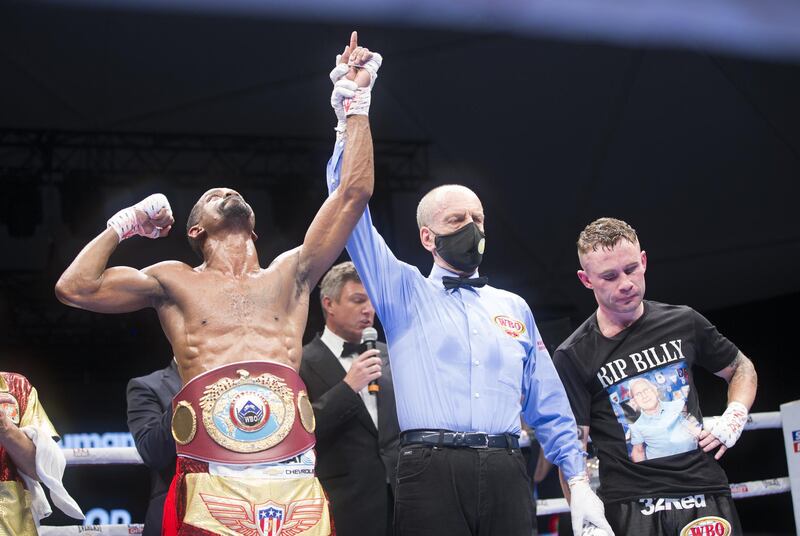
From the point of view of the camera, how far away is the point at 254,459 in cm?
181

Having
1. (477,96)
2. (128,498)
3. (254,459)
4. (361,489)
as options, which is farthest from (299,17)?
(254,459)

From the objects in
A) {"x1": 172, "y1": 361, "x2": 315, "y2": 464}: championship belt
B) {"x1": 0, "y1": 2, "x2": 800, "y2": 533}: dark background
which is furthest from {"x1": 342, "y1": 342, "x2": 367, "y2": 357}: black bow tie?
{"x1": 0, "y1": 2, "x2": 800, "y2": 533}: dark background

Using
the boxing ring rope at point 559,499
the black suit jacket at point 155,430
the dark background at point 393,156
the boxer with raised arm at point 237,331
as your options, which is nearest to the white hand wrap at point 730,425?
the boxing ring rope at point 559,499

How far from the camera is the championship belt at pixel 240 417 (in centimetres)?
181

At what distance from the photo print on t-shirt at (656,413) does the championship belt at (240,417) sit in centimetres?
87

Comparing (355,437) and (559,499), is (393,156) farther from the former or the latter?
(355,437)

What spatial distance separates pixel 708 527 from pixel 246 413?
1.19 meters

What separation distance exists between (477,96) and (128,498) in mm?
3999

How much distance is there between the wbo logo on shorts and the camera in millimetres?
2176

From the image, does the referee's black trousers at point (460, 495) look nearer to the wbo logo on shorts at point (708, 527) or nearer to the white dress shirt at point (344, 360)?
the wbo logo on shorts at point (708, 527)

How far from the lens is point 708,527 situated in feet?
7.18

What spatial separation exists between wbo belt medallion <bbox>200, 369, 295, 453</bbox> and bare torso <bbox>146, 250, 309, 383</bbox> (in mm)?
62

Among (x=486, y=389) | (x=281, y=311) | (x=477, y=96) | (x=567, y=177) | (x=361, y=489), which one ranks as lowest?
(x=361, y=489)

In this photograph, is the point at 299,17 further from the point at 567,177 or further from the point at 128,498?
the point at 128,498
